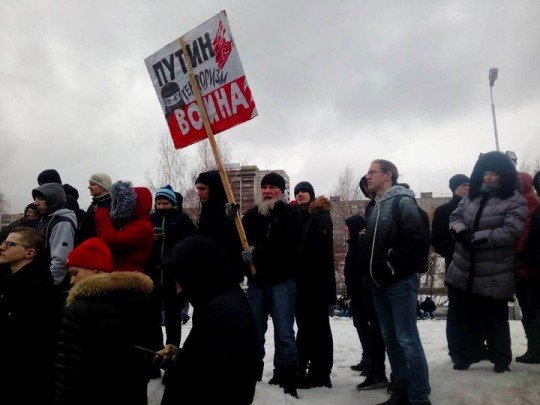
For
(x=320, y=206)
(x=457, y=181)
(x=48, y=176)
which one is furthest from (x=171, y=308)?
(x=457, y=181)

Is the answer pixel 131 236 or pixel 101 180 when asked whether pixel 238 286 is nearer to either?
pixel 131 236

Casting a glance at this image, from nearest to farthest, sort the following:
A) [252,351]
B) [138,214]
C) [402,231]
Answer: [252,351], [402,231], [138,214]

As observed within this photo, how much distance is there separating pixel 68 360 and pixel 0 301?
0.99 meters

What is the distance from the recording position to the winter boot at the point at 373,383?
192 inches

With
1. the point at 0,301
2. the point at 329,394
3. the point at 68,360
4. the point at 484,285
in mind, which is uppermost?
the point at 0,301

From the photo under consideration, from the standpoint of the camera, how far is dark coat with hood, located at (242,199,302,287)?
468 cm

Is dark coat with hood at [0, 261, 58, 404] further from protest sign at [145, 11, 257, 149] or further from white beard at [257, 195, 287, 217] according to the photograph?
protest sign at [145, 11, 257, 149]

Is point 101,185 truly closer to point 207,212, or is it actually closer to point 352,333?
point 207,212

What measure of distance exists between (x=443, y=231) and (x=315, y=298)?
6.31ft

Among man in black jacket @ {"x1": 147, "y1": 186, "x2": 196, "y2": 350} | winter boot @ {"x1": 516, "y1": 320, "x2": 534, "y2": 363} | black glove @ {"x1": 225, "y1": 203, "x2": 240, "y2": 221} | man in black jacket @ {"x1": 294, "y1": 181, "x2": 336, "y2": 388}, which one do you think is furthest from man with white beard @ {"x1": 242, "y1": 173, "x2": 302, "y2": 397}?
winter boot @ {"x1": 516, "y1": 320, "x2": 534, "y2": 363}

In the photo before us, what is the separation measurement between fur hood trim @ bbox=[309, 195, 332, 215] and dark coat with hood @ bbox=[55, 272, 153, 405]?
275 centimetres

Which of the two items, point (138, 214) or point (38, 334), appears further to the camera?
point (138, 214)

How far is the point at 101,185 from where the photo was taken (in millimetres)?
4770

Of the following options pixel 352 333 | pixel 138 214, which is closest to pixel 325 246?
pixel 138 214
